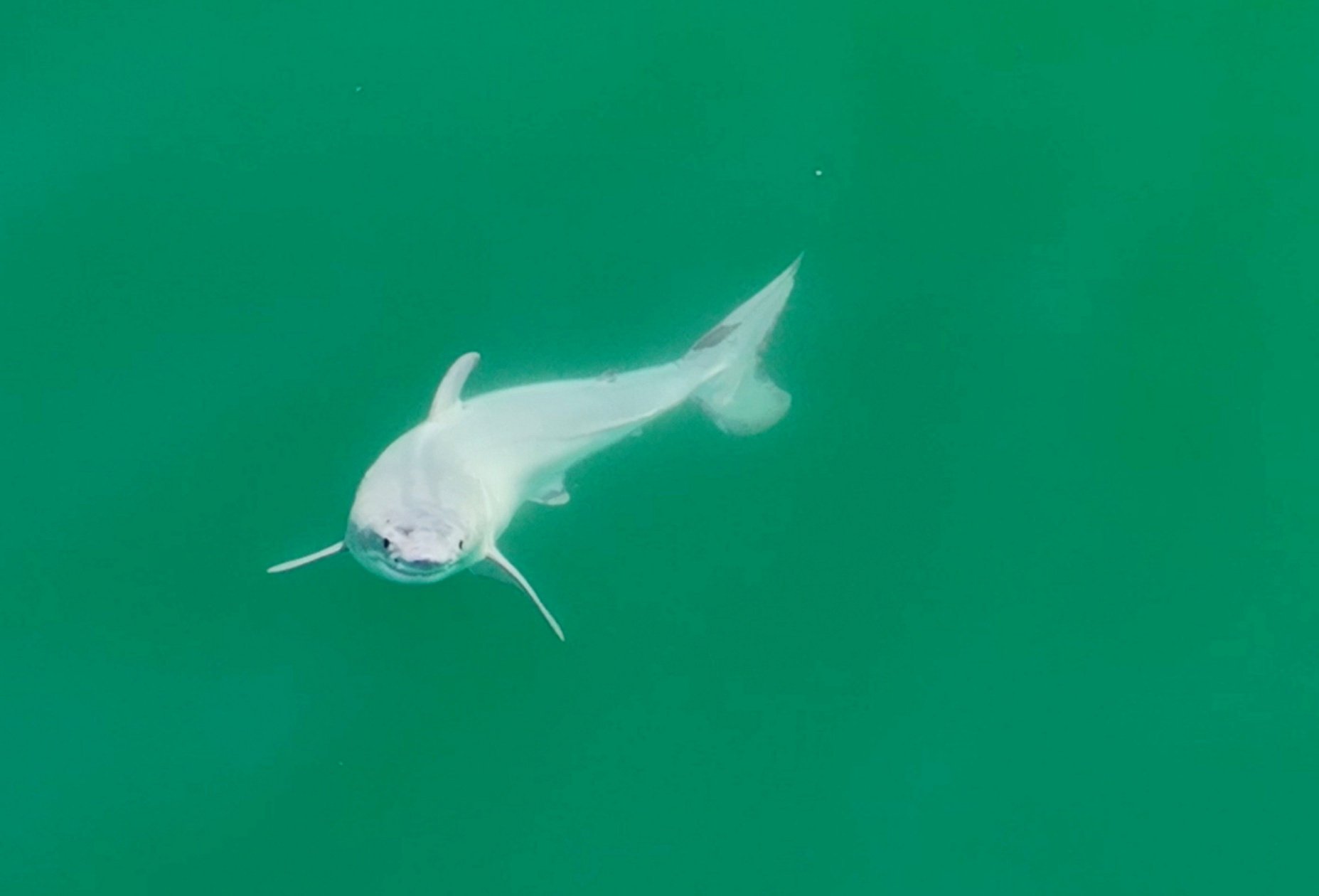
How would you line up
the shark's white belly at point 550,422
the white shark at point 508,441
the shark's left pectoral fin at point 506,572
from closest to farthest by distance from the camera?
the white shark at point 508,441 < the shark's left pectoral fin at point 506,572 < the shark's white belly at point 550,422

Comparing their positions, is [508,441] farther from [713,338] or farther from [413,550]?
[713,338]

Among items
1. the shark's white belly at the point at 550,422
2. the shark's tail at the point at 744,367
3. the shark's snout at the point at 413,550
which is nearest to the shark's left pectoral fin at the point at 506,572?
the shark's white belly at the point at 550,422

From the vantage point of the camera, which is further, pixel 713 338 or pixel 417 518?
pixel 713 338

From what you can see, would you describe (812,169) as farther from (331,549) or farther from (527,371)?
(331,549)

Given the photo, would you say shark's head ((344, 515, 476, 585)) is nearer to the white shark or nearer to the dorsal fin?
the white shark

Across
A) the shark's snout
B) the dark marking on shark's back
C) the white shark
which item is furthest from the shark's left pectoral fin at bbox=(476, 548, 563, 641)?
the dark marking on shark's back

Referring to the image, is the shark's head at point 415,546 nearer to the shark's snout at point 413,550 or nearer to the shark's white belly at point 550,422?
the shark's snout at point 413,550

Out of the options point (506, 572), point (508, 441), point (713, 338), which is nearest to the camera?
point (506, 572)

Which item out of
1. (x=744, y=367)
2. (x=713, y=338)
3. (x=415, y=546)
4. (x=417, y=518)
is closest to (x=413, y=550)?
(x=415, y=546)
